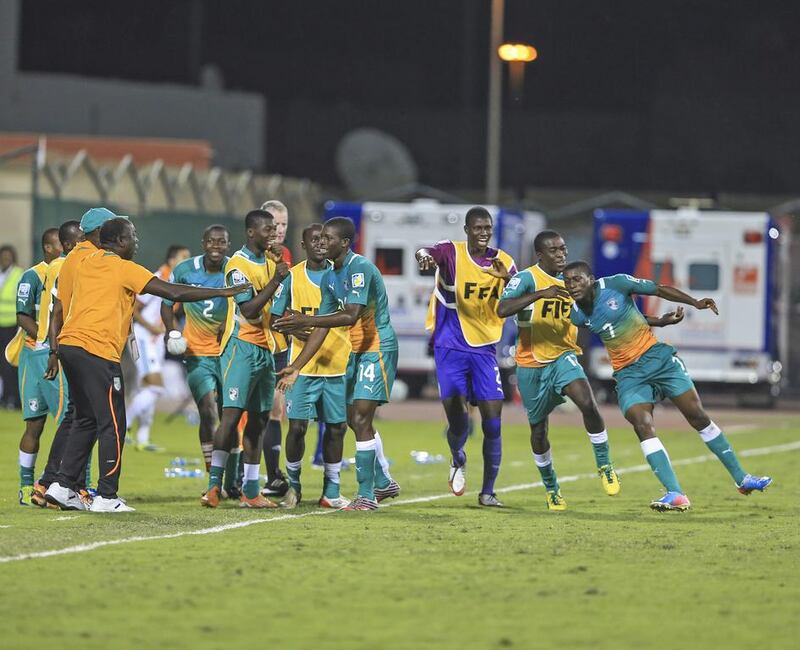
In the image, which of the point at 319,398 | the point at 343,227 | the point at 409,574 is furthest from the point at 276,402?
the point at 409,574

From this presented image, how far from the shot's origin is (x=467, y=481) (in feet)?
54.6

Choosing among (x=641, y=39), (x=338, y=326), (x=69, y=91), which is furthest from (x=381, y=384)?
(x=641, y=39)

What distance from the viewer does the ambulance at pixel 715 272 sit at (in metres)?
31.2

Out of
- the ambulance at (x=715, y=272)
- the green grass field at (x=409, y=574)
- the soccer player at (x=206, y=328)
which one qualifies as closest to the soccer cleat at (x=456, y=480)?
the green grass field at (x=409, y=574)

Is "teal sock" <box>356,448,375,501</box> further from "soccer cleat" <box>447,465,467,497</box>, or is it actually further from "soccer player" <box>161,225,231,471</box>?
"soccer player" <box>161,225,231,471</box>

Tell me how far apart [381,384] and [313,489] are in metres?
2.59

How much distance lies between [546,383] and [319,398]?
69.5 inches

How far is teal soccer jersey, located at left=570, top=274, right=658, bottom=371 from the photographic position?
44.2 feet

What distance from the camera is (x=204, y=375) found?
14.9m

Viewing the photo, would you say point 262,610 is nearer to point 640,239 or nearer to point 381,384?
point 381,384

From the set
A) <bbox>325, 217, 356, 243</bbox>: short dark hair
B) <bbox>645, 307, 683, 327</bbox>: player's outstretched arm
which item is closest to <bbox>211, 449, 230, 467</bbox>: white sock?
<bbox>325, 217, 356, 243</bbox>: short dark hair

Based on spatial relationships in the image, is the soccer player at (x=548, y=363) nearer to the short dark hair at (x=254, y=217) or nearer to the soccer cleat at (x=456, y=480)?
the soccer cleat at (x=456, y=480)

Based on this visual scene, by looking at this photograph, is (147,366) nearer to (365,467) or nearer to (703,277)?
(365,467)

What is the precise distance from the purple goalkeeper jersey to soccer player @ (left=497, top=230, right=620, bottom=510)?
347 mm
